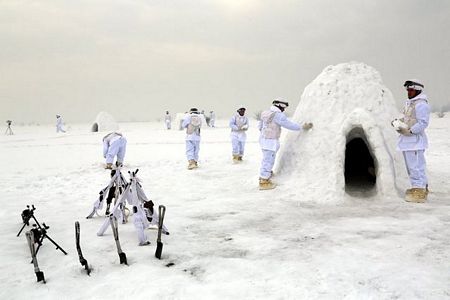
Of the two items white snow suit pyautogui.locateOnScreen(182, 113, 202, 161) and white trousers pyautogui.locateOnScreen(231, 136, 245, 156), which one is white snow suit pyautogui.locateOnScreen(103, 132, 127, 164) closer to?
white snow suit pyautogui.locateOnScreen(182, 113, 202, 161)

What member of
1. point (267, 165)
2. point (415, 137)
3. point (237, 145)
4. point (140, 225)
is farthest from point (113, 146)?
point (415, 137)

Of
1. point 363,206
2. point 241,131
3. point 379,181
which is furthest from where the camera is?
point 241,131

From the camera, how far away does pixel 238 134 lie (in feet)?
40.5

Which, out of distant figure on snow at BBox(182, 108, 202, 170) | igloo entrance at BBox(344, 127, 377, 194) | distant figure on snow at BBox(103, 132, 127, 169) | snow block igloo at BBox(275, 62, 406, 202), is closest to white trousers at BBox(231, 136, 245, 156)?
distant figure on snow at BBox(182, 108, 202, 170)

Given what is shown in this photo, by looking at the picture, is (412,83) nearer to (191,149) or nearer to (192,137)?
(192,137)

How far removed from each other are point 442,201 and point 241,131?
23.0ft

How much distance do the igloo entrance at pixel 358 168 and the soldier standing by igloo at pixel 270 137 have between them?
5.29 ft

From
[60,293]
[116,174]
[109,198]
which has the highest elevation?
[116,174]

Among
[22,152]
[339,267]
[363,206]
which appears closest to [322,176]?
[363,206]

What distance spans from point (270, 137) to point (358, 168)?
109 inches

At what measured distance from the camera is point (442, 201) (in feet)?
21.0

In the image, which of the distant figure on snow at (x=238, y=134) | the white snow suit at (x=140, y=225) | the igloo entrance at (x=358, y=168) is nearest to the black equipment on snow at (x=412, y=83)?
the igloo entrance at (x=358, y=168)

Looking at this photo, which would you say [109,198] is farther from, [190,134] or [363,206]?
[190,134]

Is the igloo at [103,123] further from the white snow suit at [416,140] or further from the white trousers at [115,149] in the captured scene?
the white snow suit at [416,140]
